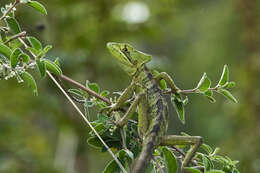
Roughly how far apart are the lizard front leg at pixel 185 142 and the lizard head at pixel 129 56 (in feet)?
1.57

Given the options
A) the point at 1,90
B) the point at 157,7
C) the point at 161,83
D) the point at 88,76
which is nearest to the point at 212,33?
the point at 157,7

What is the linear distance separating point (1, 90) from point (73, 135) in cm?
108

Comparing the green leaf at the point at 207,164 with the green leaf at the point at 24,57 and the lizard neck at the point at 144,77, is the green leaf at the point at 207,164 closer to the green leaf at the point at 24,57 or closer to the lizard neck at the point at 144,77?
the lizard neck at the point at 144,77

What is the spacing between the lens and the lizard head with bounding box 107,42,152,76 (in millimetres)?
2416

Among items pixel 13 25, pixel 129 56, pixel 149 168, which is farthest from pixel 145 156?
pixel 13 25

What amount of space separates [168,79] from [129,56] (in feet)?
1.03

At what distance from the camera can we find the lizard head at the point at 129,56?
2416 millimetres

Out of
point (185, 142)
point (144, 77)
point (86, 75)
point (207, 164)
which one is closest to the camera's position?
point (207, 164)

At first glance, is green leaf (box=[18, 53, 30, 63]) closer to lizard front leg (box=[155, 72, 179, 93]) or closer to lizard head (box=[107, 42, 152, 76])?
lizard head (box=[107, 42, 152, 76])

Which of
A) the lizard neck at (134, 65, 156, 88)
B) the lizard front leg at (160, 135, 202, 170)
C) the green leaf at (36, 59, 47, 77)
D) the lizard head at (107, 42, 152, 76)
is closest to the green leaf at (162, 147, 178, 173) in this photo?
the lizard front leg at (160, 135, 202, 170)

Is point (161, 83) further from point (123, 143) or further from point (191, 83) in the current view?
point (191, 83)

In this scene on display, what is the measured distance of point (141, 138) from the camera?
2.12m

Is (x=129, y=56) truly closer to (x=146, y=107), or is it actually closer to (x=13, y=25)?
(x=146, y=107)

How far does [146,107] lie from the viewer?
223 cm
